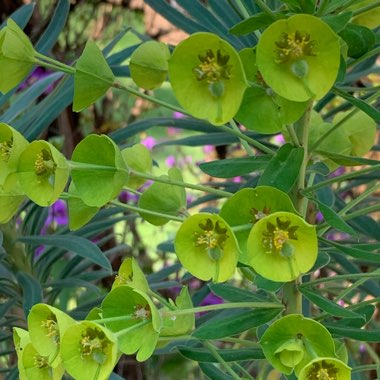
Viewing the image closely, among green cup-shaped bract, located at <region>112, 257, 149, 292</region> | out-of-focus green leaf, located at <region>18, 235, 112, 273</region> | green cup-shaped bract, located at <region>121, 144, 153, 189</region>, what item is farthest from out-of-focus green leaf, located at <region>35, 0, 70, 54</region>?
green cup-shaped bract, located at <region>112, 257, 149, 292</region>

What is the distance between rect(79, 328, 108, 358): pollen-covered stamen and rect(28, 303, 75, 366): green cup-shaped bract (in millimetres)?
33

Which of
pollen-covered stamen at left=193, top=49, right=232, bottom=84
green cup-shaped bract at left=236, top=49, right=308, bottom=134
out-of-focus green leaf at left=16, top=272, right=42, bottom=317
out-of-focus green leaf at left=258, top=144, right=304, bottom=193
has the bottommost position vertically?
out-of-focus green leaf at left=16, top=272, right=42, bottom=317

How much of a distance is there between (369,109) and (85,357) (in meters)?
0.36

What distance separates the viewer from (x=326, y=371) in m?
0.68

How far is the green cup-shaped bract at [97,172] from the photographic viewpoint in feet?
2.42

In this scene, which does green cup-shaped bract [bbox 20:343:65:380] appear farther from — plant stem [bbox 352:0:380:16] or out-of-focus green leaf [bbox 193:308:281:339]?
plant stem [bbox 352:0:380:16]

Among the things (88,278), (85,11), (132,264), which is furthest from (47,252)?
(85,11)

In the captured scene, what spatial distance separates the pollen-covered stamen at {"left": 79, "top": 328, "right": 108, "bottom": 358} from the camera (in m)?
0.67

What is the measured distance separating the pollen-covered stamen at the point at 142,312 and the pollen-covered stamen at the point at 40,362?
0.35 ft

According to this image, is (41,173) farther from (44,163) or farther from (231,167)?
(231,167)

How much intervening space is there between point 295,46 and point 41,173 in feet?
0.86

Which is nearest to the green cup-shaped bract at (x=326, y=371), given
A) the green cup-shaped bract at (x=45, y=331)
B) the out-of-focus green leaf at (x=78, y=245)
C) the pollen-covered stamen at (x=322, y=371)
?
the pollen-covered stamen at (x=322, y=371)

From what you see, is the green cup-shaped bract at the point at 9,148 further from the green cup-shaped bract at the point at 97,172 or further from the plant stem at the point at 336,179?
the plant stem at the point at 336,179

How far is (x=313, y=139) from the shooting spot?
0.95 metres
